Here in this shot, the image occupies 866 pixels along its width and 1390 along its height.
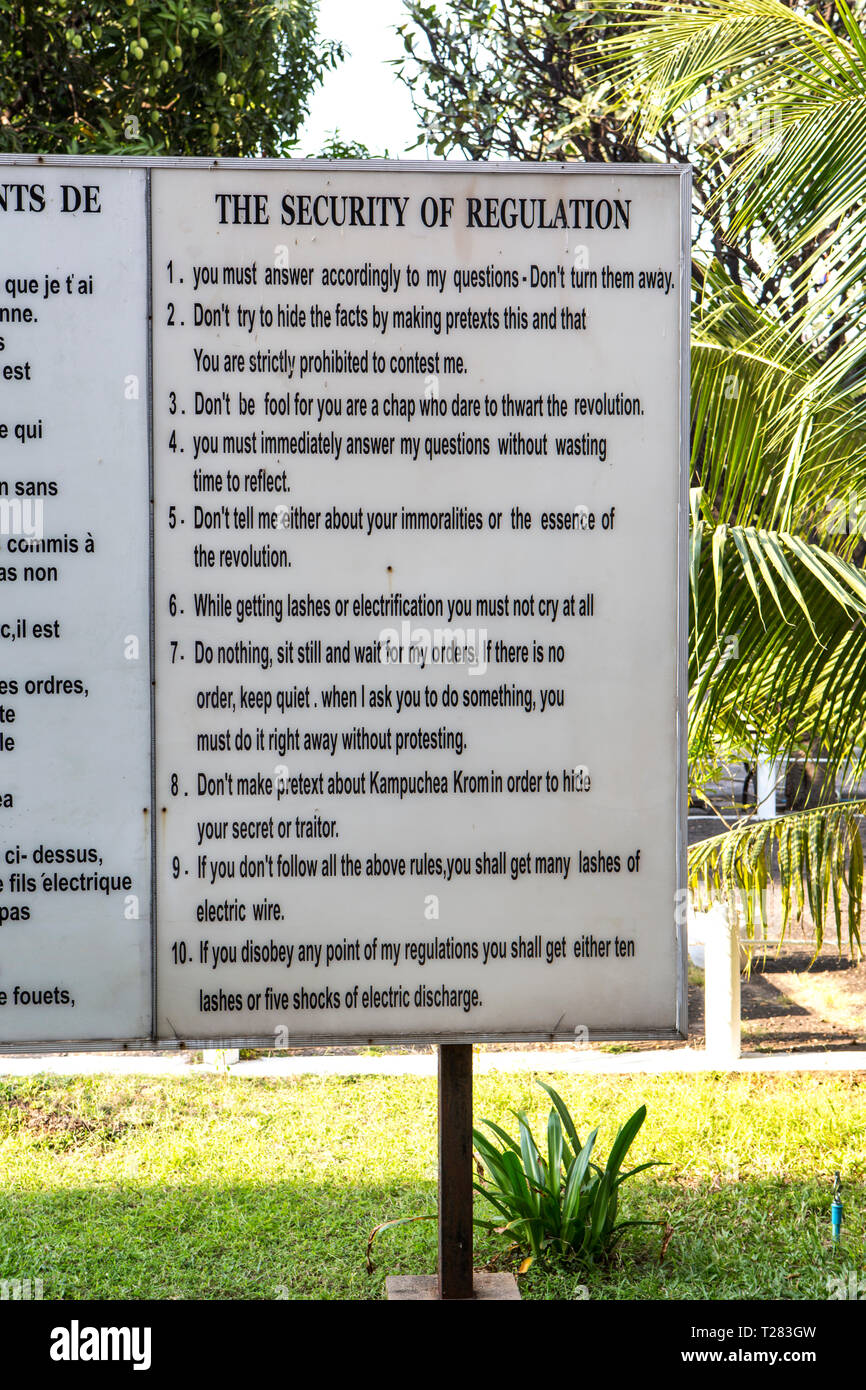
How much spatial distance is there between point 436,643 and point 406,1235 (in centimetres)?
283

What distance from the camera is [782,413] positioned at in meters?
3.37

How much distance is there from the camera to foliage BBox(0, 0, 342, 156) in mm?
5324

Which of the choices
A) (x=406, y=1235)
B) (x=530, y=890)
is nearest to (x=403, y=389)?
(x=530, y=890)

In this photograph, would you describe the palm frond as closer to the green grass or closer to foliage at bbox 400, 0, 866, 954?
foliage at bbox 400, 0, 866, 954

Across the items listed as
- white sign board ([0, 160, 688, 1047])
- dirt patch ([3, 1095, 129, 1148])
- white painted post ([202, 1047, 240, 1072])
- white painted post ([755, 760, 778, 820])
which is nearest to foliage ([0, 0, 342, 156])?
white sign board ([0, 160, 688, 1047])

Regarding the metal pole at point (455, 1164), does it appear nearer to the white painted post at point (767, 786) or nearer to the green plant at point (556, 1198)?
the green plant at point (556, 1198)

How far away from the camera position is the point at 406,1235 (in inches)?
168

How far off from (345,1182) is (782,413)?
353 cm

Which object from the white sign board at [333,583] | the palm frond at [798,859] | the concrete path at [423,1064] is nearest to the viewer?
the white sign board at [333,583]

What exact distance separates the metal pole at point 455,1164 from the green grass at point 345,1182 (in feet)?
3.39

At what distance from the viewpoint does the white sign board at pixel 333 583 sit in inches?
96.7

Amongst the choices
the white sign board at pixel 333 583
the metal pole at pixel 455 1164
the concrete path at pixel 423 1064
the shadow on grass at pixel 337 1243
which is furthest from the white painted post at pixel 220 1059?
the white sign board at pixel 333 583
